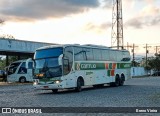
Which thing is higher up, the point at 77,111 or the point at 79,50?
the point at 79,50

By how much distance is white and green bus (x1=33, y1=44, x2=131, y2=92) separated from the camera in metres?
26.3

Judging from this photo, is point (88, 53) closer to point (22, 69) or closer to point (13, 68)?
point (22, 69)

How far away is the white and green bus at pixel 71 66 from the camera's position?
2627 cm

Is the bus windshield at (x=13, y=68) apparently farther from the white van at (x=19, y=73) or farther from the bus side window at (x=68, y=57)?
the bus side window at (x=68, y=57)

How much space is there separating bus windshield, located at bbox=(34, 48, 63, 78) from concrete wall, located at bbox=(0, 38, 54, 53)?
1974 centimetres

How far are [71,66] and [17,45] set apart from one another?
2289cm

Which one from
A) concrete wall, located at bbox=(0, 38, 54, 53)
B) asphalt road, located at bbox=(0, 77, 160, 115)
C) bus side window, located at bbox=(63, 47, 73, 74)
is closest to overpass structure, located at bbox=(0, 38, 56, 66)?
concrete wall, located at bbox=(0, 38, 54, 53)

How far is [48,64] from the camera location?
26.4m

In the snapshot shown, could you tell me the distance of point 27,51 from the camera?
166 ft

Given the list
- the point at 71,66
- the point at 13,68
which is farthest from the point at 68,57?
the point at 13,68

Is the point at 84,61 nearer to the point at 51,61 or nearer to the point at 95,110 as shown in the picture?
the point at 51,61

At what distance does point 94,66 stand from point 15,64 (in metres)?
19.4

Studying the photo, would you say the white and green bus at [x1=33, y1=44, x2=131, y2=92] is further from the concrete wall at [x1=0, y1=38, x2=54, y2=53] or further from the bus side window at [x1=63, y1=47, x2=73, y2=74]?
the concrete wall at [x1=0, y1=38, x2=54, y2=53]

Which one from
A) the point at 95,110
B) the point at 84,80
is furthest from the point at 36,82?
the point at 95,110
